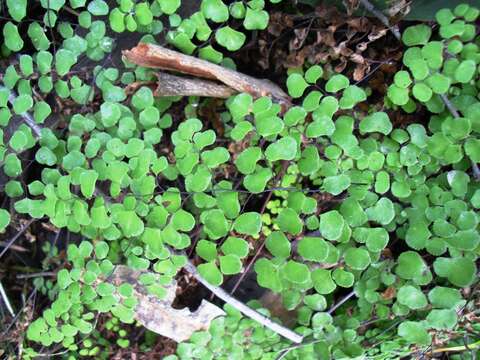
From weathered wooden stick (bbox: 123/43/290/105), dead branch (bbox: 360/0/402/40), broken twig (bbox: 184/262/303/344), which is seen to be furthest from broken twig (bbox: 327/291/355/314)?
dead branch (bbox: 360/0/402/40)

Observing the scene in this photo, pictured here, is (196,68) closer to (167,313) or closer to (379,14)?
(379,14)

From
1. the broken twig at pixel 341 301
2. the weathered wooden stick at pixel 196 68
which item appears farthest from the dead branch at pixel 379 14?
the broken twig at pixel 341 301

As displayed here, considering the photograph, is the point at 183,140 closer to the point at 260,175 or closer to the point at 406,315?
the point at 260,175

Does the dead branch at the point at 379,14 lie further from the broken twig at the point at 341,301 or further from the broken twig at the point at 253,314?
the broken twig at the point at 253,314

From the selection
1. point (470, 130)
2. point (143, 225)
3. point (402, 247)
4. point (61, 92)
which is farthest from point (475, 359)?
point (61, 92)

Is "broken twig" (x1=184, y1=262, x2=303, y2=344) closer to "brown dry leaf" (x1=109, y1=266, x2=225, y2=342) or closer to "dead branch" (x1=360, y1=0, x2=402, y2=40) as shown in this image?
"brown dry leaf" (x1=109, y1=266, x2=225, y2=342)
